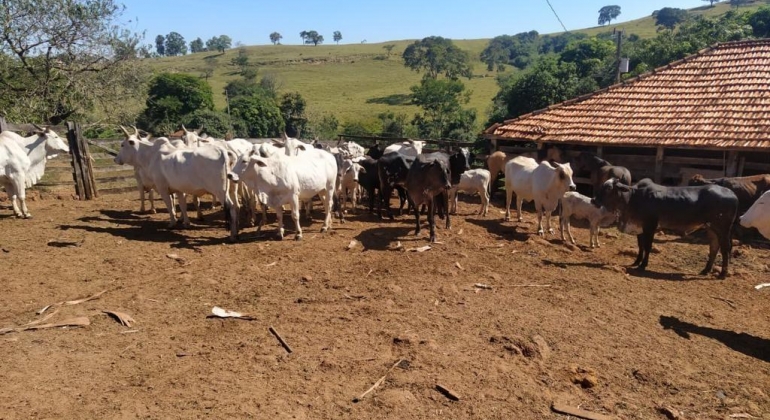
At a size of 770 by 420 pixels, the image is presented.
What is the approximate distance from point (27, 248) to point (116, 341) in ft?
15.3

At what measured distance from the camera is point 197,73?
8262 centimetres

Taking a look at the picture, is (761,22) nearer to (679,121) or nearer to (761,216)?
(679,121)

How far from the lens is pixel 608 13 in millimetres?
151125

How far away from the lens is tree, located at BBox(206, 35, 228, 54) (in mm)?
124950

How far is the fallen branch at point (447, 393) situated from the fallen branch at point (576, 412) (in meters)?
0.90

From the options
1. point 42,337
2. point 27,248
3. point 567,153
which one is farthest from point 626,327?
point 567,153

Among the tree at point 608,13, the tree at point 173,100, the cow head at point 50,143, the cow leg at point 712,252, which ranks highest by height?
the tree at point 608,13

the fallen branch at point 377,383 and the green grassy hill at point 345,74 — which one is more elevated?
the green grassy hill at point 345,74

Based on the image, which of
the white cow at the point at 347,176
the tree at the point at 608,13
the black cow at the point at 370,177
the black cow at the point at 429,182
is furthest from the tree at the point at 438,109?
the tree at the point at 608,13

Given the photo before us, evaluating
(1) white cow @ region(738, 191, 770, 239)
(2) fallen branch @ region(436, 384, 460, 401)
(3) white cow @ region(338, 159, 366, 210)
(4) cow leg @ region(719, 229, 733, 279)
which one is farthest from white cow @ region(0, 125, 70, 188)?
(4) cow leg @ region(719, 229, 733, 279)

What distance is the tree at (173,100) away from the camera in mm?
39438

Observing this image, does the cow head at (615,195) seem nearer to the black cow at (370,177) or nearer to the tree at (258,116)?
the black cow at (370,177)

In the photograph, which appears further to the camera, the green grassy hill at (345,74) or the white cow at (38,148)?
the green grassy hill at (345,74)

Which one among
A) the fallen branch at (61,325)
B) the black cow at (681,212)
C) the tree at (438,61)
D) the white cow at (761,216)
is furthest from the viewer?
the tree at (438,61)
